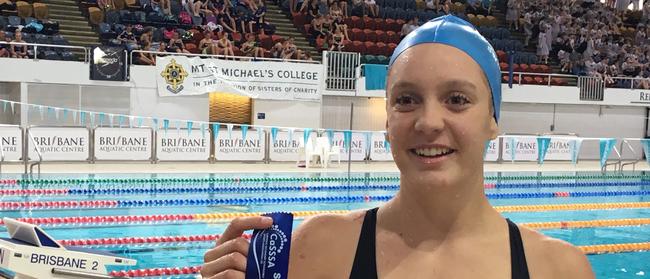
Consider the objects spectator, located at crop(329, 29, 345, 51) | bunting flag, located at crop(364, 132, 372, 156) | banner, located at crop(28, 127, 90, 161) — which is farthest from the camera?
spectator, located at crop(329, 29, 345, 51)

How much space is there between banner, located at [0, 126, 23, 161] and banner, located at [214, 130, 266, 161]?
12.7 ft

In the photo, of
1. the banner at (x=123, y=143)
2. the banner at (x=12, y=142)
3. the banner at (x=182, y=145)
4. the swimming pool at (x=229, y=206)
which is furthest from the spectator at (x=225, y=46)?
the banner at (x=12, y=142)

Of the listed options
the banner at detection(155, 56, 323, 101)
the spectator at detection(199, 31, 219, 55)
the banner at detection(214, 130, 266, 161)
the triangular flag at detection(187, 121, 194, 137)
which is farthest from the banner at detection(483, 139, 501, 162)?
the triangular flag at detection(187, 121, 194, 137)

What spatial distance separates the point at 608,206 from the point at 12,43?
1159 centimetres

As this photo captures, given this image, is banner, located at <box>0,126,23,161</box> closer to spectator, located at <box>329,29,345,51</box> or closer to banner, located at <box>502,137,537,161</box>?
spectator, located at <box>329,29,345,51</box>

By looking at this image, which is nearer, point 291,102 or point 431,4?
point 291,102

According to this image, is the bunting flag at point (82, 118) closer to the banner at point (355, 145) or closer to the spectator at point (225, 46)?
the spectator at point (225, 46)

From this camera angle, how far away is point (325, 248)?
1.35 meters

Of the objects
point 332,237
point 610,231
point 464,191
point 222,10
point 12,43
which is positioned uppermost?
point 222,10

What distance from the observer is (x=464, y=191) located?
1.30m

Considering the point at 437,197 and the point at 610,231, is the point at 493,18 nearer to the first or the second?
the point at 610,231

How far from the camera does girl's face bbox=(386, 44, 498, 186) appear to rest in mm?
1251

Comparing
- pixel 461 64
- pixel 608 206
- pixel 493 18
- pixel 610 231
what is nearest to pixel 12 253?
pixel 461 64

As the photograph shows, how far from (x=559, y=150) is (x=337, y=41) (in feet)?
21.9
